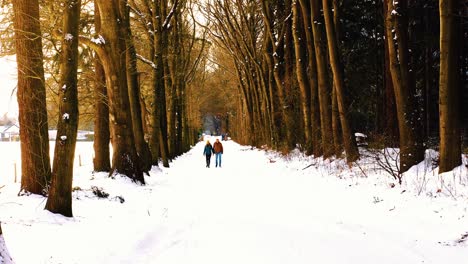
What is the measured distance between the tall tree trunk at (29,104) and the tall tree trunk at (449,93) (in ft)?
25.6

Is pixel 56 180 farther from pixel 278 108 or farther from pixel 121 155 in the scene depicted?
pixel 278 108

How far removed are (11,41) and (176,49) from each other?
1586 centimetres

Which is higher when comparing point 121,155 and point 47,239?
point 121,155

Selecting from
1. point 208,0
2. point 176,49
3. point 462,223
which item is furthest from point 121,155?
point 208,0

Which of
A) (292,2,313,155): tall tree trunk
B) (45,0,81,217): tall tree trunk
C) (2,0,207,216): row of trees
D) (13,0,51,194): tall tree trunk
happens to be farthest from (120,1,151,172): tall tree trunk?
(45,0,81,217): tall tree trunk

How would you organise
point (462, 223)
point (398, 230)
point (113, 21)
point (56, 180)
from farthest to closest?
point (113, 21), point (56, 180), point (398, 230), point (462, 223)

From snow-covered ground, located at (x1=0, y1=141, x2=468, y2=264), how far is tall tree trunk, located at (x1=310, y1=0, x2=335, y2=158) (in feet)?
16.2

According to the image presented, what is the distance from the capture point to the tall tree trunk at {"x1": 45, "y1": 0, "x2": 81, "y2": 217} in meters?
7.03

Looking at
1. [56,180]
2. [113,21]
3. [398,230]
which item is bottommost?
[398,230]

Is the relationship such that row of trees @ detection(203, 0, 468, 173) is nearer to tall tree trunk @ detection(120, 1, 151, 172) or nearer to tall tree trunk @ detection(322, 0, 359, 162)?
tall tree trunk @ detection(322, 0, 359, 162)

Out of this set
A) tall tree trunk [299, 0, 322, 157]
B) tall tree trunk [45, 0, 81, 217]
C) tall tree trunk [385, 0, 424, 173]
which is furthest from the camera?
tall tree trunk [299, 0, 322, 157]

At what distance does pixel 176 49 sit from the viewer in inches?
968

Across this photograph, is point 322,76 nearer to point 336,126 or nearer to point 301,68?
point 336,126

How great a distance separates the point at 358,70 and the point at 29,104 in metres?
19.8
